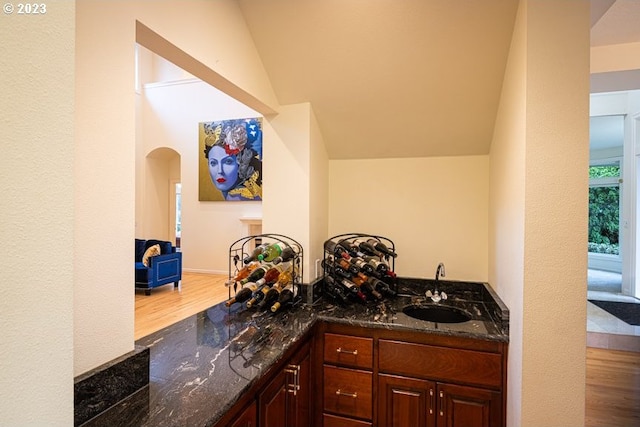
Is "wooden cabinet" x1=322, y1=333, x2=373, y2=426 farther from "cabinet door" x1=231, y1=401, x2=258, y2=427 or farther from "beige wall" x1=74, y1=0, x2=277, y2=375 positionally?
"beige wall" x1=74, y1=0, x2=277, y2=375

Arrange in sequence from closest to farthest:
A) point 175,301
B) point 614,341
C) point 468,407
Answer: point 468,407
point 614,341
point 175,301

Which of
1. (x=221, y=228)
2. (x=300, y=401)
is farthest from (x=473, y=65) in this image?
(x=221, y=228)

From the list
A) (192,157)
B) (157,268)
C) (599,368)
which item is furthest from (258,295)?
(192,157)

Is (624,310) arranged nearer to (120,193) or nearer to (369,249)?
(369,249)

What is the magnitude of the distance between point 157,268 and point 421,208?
4.48m

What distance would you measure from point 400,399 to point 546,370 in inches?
30.7

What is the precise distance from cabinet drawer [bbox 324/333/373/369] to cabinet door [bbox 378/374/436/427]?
13 centimetres

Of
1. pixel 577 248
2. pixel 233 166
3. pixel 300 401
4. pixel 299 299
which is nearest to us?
pixel 577 248

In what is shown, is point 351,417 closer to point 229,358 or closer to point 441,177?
point 229,358

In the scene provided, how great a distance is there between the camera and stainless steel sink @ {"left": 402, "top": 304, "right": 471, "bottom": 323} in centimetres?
210

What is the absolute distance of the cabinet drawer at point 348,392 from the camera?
1.81m

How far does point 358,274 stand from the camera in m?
2.16

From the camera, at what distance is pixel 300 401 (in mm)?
1662

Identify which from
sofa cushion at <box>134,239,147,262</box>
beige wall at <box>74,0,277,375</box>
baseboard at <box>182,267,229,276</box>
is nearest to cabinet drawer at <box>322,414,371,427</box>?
beige wall at <box>74,0,277,375</box>
